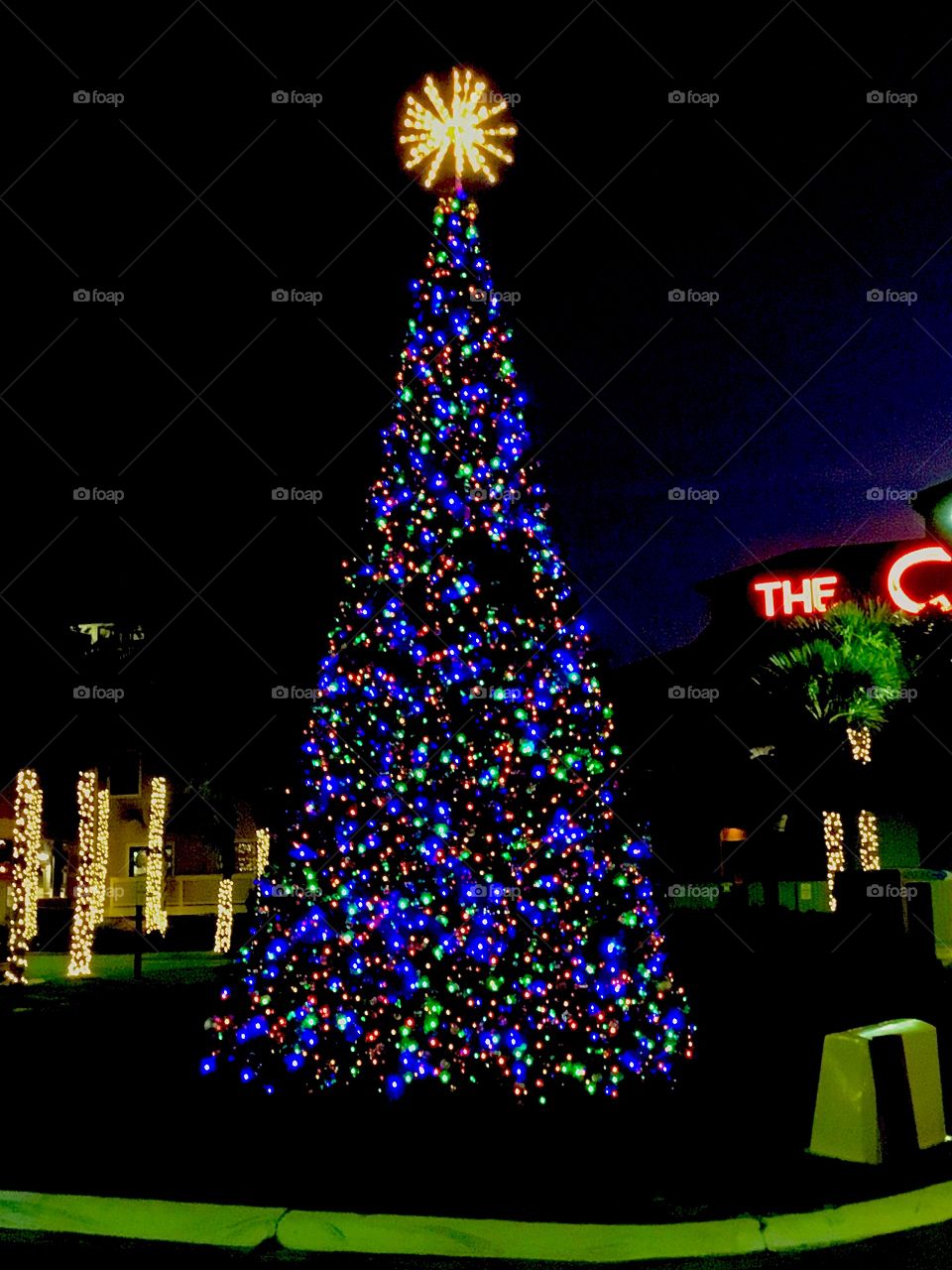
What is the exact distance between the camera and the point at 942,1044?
403 inches

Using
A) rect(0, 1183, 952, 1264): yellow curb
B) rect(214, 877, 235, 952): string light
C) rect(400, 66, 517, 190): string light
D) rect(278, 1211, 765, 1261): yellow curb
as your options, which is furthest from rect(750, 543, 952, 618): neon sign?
rect(278, 1211, 765, 1261): yellow curb

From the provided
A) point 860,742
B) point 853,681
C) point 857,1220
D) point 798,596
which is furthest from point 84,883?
point 798,596

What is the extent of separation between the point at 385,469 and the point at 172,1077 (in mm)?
4909

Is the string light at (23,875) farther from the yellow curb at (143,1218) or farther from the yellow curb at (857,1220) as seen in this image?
the yellow curb at (857,1220)

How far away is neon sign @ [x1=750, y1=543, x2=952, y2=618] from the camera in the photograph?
89.1ft

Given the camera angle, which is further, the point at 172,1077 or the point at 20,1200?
the point at 172,1077

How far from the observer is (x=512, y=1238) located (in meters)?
4.98

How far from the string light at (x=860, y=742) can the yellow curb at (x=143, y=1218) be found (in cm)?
1719

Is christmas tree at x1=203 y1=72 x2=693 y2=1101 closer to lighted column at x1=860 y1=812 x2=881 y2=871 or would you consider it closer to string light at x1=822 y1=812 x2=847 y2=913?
lighted column at x1=860 y1=812 x2=881 y2=871

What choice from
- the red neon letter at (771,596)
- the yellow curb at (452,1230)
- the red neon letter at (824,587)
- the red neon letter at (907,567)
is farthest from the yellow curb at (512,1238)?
the red neon letter at (771,596)

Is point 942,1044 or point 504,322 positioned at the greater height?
point 504,322

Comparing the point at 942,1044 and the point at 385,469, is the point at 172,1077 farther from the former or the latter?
the point at 942,1044

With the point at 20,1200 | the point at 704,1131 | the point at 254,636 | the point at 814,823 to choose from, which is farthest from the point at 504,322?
the point at 814,823

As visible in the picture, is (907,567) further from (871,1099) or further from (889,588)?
(871,1099)
